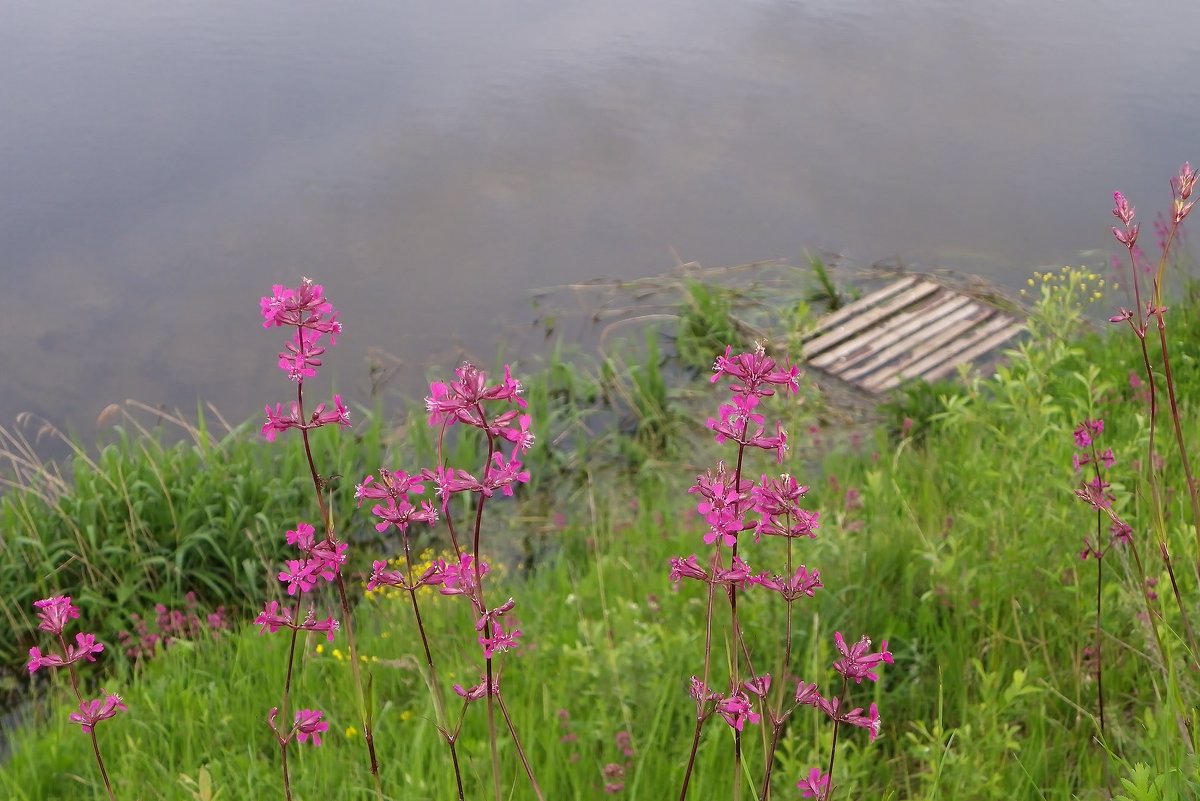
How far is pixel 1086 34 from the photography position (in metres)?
A: 11.0

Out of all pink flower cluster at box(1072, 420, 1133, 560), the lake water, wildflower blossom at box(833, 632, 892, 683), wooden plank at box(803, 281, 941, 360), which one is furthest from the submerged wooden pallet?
wildflower blossom at box(833, 632, 892, 683)

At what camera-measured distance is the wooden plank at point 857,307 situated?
21.8 ft

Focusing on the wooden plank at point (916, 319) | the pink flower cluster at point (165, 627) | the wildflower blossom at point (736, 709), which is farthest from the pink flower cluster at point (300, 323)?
the wooden plank at point (916, 319)

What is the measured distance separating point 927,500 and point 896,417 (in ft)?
5.42

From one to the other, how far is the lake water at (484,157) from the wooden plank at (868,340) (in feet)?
2.88

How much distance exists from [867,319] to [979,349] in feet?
2.40

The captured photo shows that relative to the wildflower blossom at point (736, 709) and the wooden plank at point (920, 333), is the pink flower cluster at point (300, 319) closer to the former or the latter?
the wildflower blossom at point (736, 709)

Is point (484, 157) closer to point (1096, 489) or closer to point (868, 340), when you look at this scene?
point (868, 340)

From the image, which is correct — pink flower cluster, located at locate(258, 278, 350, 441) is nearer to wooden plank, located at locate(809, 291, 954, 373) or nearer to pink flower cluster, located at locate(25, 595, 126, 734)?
pink flower cluster, located at locate(25, 595, 126, 734)

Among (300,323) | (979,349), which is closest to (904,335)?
(979,349)

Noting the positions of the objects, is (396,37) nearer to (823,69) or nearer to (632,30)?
(632,30)

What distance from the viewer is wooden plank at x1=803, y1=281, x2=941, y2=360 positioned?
6.41 m

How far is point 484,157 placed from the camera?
8.73m

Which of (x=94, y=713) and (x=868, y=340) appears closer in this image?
(x=94, y=713)
